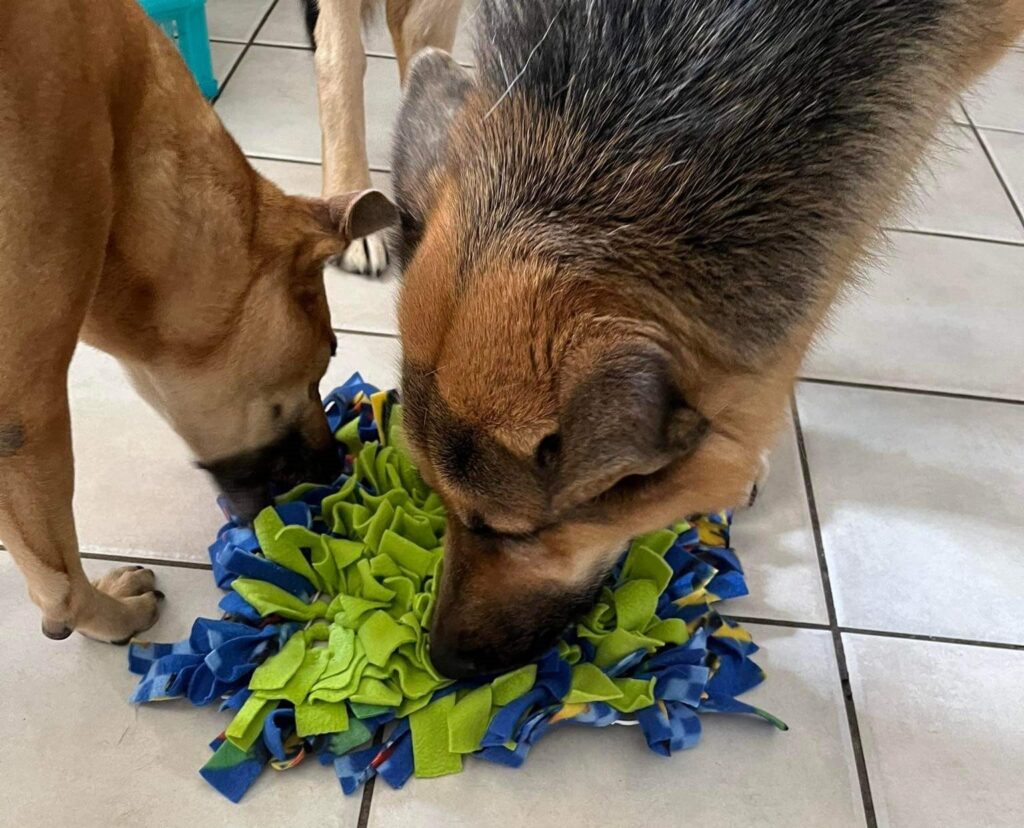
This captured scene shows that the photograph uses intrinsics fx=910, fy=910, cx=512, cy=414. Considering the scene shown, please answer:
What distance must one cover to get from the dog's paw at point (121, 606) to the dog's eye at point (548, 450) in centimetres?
76

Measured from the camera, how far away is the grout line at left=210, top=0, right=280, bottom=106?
9.04 feet

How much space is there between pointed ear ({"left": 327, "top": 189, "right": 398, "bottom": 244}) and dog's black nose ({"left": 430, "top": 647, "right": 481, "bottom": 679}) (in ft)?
1.99

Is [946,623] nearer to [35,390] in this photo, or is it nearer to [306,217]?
[306,217]

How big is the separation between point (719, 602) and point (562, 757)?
15.5 inches

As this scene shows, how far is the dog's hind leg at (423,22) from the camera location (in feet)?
7.73

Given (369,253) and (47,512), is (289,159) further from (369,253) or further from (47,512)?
(47,512)

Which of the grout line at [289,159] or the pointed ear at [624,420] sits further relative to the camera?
the grout line at [289,159]

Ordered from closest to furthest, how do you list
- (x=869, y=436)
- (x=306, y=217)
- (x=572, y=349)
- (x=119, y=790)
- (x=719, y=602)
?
(x=572, y=349)
(x=119, y=790)
(x=306, y=217)
(x=719, y=602)
(x=869, y=436)

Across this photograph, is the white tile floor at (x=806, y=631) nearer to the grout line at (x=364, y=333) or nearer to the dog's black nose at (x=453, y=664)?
the grout line at (x=364, y=333)

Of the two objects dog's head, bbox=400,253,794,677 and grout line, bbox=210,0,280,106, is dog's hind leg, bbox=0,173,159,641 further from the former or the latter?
grout line, bbox=210,0,280,106

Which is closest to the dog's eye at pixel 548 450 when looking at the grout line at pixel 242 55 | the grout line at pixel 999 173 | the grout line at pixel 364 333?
the grout line at pixel 364 333

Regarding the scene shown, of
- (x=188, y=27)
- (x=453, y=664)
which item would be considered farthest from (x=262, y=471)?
(x=188, y=27)

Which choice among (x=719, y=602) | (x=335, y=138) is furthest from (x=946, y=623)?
(x=335, y=138)

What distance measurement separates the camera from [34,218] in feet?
3.46
